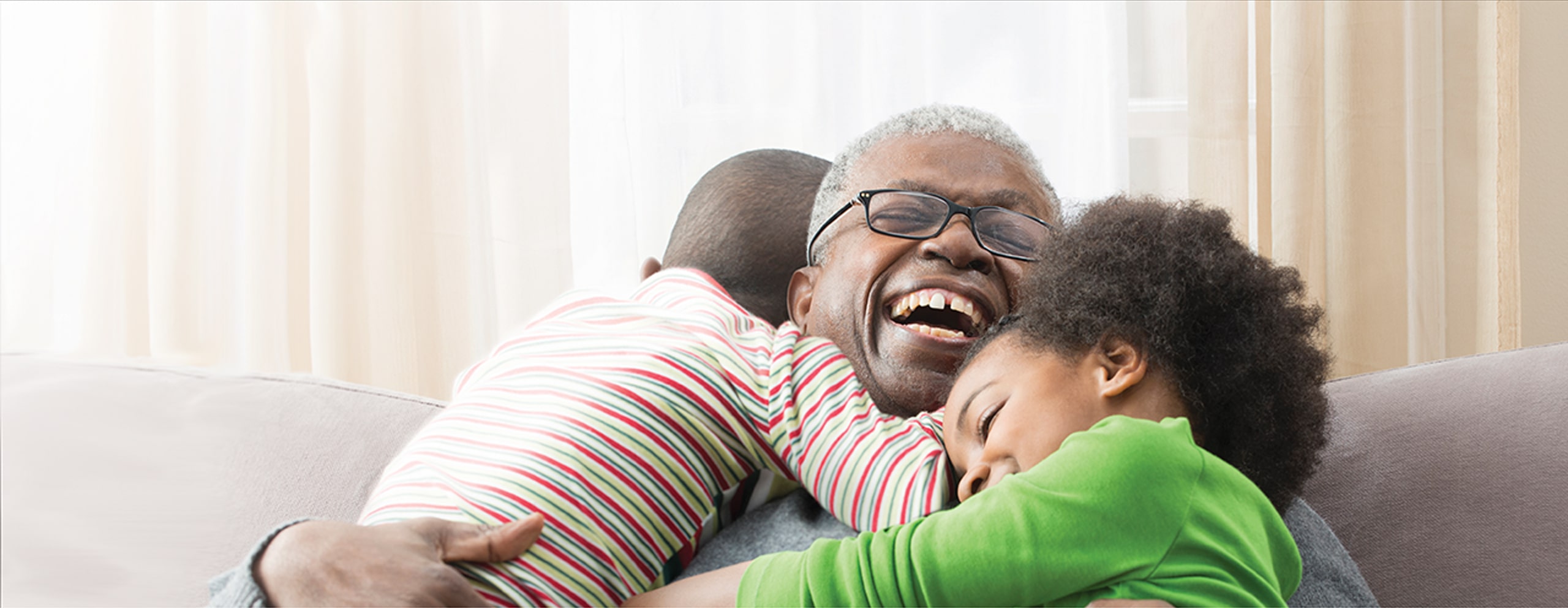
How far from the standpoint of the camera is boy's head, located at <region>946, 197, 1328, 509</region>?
3.14 ft

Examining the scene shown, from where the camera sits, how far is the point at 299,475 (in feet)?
4.14

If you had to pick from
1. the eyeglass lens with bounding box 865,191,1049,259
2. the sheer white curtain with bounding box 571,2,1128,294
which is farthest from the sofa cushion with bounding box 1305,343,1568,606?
the sheer white curtain with bounding box 571,2,1128,294

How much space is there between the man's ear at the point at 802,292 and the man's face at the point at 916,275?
0.13ft

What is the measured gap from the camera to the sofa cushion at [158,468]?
1105 millimetres

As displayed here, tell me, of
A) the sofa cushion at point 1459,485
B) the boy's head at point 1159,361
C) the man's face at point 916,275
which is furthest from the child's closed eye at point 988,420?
the sofa cushion at point 1459,485

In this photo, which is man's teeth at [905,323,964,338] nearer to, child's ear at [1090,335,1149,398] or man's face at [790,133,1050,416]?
man's face at [790,133,1050,416]

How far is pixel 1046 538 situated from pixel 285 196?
179 centimetres

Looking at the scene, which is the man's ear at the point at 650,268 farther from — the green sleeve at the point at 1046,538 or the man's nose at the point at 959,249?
the green sleeve at the point at 1046,538

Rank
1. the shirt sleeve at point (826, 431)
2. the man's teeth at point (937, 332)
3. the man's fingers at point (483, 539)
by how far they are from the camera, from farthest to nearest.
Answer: the man's teeth at point (937, 332) → the shirt sleeve at point (826, 431) → the man's fingers at point (483, 539)

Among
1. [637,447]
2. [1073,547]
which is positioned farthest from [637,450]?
[1073,547]

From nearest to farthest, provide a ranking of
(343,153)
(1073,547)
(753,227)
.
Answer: (1073,547), (753,227), (343,153)

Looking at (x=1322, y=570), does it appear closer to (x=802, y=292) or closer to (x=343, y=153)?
(x=802, y=292)

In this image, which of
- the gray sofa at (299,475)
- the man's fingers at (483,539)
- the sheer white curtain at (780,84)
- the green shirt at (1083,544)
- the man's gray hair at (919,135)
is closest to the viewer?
the green shirt at (1083,544)

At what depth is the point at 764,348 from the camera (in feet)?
3.79
